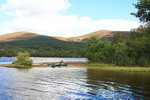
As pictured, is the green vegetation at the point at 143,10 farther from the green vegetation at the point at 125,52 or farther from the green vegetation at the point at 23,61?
the green vegetation at the point at 23,61

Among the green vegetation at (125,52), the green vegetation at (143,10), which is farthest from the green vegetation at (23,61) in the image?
the green vegetation at (143,10)

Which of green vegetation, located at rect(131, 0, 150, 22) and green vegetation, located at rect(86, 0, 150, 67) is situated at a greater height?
green vegetation, located at rect(131, 0, 150, 22)

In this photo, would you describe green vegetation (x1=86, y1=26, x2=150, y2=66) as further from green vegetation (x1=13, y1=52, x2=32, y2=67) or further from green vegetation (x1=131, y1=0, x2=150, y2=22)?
green vegetation (x1=131, y1=0, x2=150, y2=22)

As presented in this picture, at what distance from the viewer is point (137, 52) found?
420 feet

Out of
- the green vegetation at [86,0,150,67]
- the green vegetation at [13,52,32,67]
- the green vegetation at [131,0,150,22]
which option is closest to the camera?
the green vegetation at [131,0,150,22]

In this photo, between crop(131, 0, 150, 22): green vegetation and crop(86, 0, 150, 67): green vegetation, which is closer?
crop(131, 0, 150, 22): green vegetation

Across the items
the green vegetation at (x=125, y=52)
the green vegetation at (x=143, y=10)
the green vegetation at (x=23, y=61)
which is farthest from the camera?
the green vegetation at (x=23, y=61)

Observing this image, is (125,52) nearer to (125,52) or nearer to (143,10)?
(125,52)

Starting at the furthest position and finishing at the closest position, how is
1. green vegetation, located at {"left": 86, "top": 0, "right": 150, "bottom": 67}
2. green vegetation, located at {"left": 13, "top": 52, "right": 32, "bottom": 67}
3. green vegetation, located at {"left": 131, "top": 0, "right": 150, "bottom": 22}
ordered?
green vegetation, located at {"left": 13, "top": 52, "right": 32, "bottom": 67}
green vegetation, located at {"left": 86, "top": 0, "right": 150, "bottom": 67}
green vegetation, located at {"left": 131, "top": 0, "right": 150, "bottom": 22}

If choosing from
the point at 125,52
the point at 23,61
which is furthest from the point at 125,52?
the point at 23,61

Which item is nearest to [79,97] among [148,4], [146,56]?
[148,4]

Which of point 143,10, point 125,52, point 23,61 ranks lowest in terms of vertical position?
point 23,61

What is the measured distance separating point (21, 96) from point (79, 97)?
29.7 feet

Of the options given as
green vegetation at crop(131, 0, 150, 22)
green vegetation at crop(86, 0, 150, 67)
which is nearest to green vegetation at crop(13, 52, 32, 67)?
green vegetation at crop(86, 0, 150, 67)
